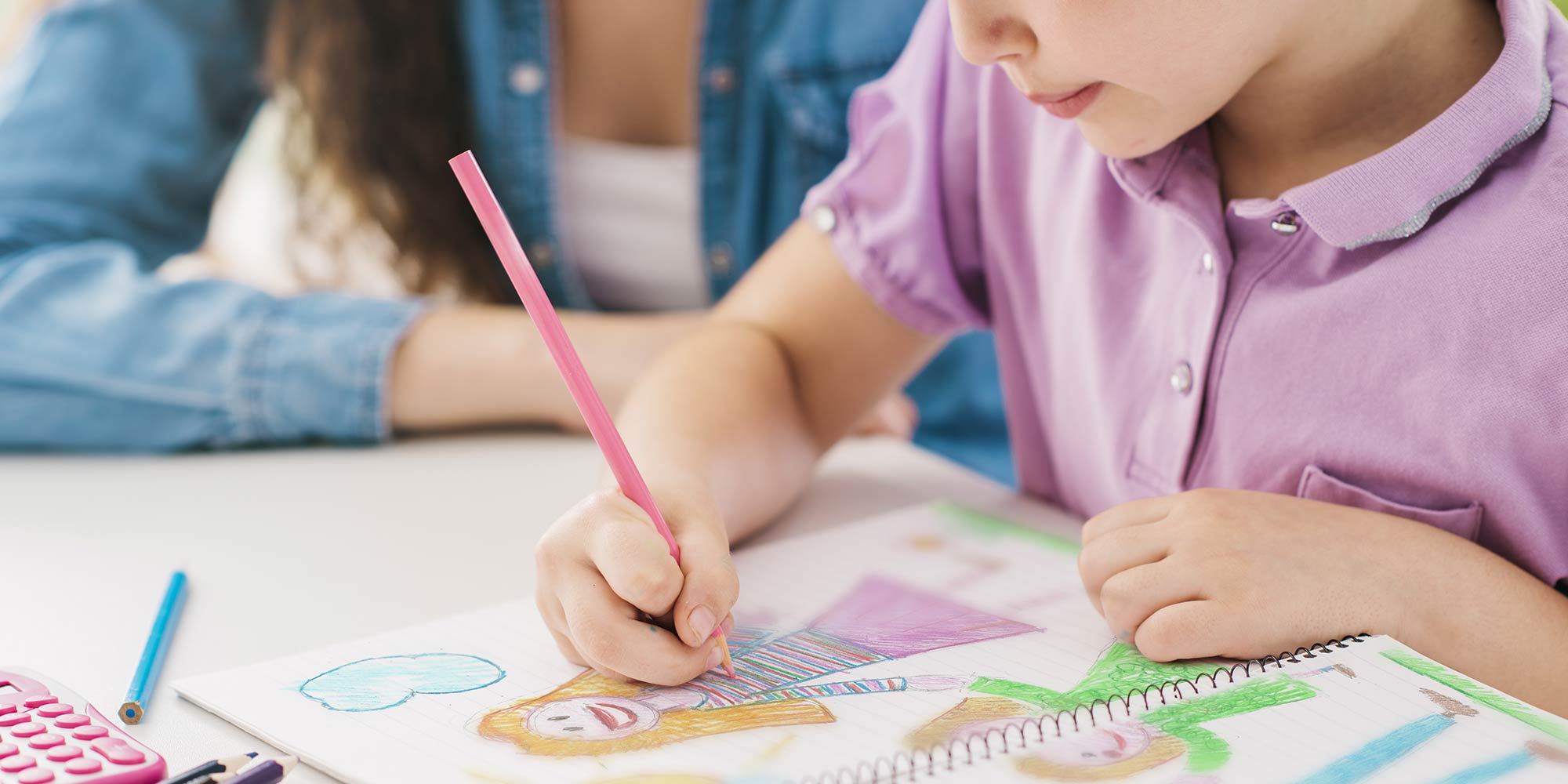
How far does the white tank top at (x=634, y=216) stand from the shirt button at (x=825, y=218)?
0.37m

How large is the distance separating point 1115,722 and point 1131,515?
11cm

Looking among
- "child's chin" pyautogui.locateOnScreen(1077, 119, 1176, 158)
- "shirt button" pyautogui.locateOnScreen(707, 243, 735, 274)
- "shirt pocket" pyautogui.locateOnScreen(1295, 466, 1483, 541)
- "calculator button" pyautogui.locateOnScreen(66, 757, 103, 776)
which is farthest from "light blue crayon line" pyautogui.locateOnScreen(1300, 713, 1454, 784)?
"shirt button" pyautogui.locateOnScreen(707, 243, 735, 274)

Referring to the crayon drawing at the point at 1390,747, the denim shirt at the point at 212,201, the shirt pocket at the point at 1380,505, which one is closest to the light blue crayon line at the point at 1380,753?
the crayon drawing at the point at 1390,747

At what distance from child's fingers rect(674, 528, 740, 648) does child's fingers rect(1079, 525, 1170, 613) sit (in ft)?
0.40

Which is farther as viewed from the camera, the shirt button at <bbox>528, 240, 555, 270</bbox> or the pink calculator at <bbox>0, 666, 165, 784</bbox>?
the shirt button at <bbox>528, 240, 555, 270</bbox>

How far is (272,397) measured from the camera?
2.63ft

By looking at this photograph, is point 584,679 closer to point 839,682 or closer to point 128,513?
point 839,682

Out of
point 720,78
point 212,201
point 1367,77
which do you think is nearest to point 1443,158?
point 1367,77

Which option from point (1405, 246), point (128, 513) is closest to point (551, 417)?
point (128, 513)

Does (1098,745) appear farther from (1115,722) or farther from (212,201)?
(212,201)

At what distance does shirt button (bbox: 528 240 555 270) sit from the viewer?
3.50 feet

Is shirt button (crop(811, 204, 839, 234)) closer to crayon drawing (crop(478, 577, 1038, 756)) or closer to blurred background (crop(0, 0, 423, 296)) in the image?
crayon drawing (crop(478, 577, 1038, 756))

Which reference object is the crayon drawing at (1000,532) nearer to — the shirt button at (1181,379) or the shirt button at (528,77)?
the shirt button at (1181,379)

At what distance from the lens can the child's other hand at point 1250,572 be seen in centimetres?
44
